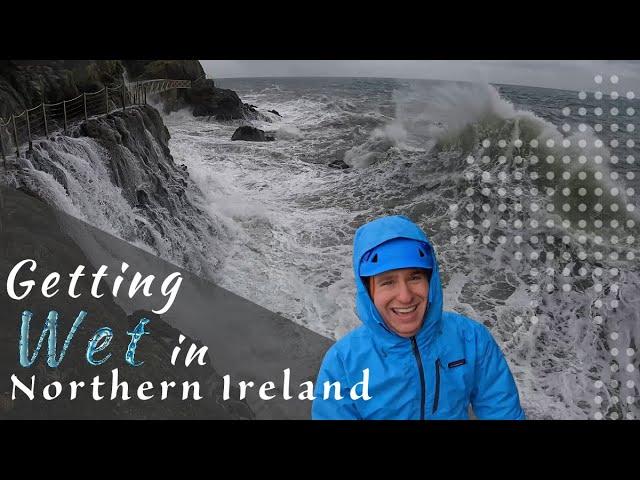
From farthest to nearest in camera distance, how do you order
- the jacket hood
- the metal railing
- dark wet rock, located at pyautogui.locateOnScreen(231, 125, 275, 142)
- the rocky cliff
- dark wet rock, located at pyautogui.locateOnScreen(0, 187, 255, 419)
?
dark wet rock, located at pyautogui.locateOnScreen(231, 125, 275, 142) < the rocky cliff < the metal railing < dark wet rock, located at pyautogui.locateOnScreen(0, 187, 255, 419) < the jacket hood

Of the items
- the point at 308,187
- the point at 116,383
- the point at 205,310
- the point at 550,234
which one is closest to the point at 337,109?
the point at 308,187

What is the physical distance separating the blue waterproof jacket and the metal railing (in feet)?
9.97

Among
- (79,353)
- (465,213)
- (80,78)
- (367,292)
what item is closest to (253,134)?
(80,78)

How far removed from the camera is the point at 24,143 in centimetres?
375

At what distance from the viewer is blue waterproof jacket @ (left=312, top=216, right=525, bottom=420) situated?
3.94ft

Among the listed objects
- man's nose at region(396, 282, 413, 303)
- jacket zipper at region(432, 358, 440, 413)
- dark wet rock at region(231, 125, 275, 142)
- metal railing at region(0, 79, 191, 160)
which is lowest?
jacket zipper at region(432, 358, 440, 413)

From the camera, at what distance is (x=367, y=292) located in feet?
3.84

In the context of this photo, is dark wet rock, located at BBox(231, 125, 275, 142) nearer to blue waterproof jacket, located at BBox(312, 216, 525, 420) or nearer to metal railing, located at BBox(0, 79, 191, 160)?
metal railing, located at BBox(0, 79, 191, 160)

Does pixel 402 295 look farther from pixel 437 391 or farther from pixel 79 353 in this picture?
pixel 79 353

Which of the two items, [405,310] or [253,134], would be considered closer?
[405,310]

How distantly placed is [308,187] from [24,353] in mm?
3623

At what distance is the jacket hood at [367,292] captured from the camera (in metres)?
1.11
